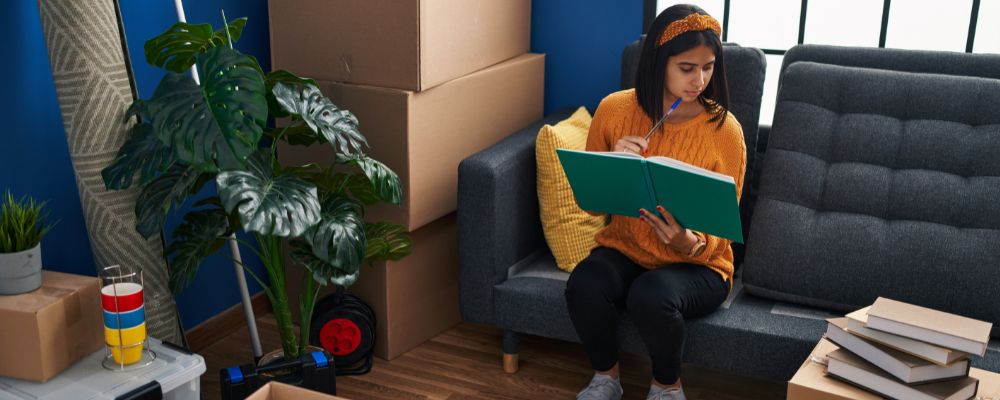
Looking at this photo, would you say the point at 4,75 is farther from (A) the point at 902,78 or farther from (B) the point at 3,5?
(A) the point at 902,78

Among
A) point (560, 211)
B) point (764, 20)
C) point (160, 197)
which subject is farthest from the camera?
point (764, 20)

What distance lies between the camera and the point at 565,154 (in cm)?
204

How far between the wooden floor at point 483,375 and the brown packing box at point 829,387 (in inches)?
22.4

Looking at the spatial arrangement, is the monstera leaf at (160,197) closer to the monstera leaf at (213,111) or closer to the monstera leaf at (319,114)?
the monstera leaf at (213,111)

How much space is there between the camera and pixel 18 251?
74.4 inches

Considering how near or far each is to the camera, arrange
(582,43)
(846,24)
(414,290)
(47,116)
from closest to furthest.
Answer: (47,116) → (414,290) → (582,43) → (846,24)

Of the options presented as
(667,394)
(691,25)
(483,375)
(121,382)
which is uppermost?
(691,25)

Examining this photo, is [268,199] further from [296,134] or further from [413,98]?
[413,98]

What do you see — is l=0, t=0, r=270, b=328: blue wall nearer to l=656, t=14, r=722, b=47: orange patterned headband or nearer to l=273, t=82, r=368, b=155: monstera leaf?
l=273, t=82, r=368, b=155: monstera leaf

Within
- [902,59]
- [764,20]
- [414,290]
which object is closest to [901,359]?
[902,59]

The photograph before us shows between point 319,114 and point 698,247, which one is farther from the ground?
point 319,114

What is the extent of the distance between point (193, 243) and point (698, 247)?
1098mm

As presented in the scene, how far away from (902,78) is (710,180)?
2.45 ft

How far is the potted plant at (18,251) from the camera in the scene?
1.88 m
